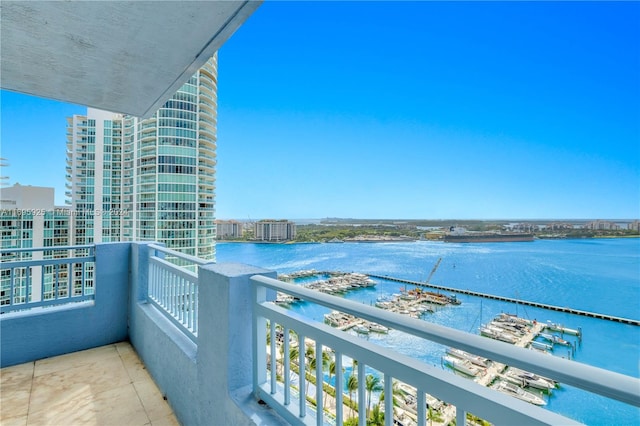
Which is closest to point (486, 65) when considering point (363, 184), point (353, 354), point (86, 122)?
point (363, 184)

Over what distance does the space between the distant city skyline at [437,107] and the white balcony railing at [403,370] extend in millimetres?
2627

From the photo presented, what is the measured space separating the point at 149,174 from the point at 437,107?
1192cm

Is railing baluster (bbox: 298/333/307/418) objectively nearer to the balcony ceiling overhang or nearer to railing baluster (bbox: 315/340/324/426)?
railing baluster (bbox: 315/340/324/426)

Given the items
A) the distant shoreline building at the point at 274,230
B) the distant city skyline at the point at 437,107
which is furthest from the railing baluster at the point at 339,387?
the distant shoreline building at the point at 274,230

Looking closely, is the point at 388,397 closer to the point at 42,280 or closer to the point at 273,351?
the point at 273,351

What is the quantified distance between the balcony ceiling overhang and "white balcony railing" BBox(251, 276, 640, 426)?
1.74 m

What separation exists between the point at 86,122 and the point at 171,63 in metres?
7.47

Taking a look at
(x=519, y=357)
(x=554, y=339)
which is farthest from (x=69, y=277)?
(x=554, y=339)

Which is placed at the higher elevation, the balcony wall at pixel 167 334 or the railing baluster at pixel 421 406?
the railing baluster at pixel 421 406

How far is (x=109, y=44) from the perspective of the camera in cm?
219

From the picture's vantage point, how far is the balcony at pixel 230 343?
2.38 feet

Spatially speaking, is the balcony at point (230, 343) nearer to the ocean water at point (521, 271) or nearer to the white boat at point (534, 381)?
the white boat at point (534, 381)

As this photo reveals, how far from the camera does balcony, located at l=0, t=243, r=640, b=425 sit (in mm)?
726

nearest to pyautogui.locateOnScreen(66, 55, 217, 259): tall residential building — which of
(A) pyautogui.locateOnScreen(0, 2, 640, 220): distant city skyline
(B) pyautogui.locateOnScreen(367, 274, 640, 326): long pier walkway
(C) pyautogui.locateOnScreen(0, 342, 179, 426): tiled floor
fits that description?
(A) pyautogui.locateOnScreen(0, 2, 640, 220): distant city skyline
